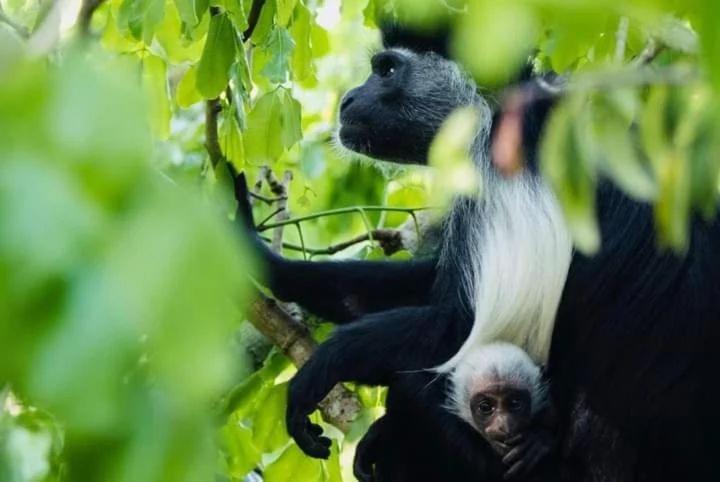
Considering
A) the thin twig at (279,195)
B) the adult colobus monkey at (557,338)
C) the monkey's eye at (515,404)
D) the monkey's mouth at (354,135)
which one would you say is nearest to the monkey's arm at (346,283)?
the adult colobus monkey at (557,338)

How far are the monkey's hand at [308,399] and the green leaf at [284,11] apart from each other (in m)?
1.12

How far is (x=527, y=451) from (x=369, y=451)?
481mm

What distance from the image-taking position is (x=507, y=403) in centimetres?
354

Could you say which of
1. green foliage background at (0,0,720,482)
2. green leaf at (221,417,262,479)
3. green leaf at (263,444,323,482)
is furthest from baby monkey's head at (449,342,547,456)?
green foliage background at (0,0,720,482)

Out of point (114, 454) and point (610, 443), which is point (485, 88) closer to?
point (610, 443)

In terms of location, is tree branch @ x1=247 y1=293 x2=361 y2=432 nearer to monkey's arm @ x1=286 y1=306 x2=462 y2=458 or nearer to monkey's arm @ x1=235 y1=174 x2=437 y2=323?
monkey's arm @ x1=286 y1=306 x2=462 y2=458

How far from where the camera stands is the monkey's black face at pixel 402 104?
4.39 metres

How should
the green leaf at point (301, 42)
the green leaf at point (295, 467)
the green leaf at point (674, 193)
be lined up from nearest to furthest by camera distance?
the green leaf at point (674, 193) → the green leaf at point (295, 467) → the green leaf at point (301, 42)

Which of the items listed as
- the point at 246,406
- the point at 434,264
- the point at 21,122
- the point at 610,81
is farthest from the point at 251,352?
the point at 21,122

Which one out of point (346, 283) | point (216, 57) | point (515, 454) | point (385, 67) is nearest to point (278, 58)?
point (216, 57)

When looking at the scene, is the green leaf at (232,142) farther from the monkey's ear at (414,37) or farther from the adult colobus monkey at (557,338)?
the monkey's ear at (414,37)

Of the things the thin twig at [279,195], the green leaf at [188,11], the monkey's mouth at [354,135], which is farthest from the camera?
the monkey's mouth at [354,135]

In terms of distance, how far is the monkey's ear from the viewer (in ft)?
14.9

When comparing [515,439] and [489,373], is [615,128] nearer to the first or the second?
[515,439]
